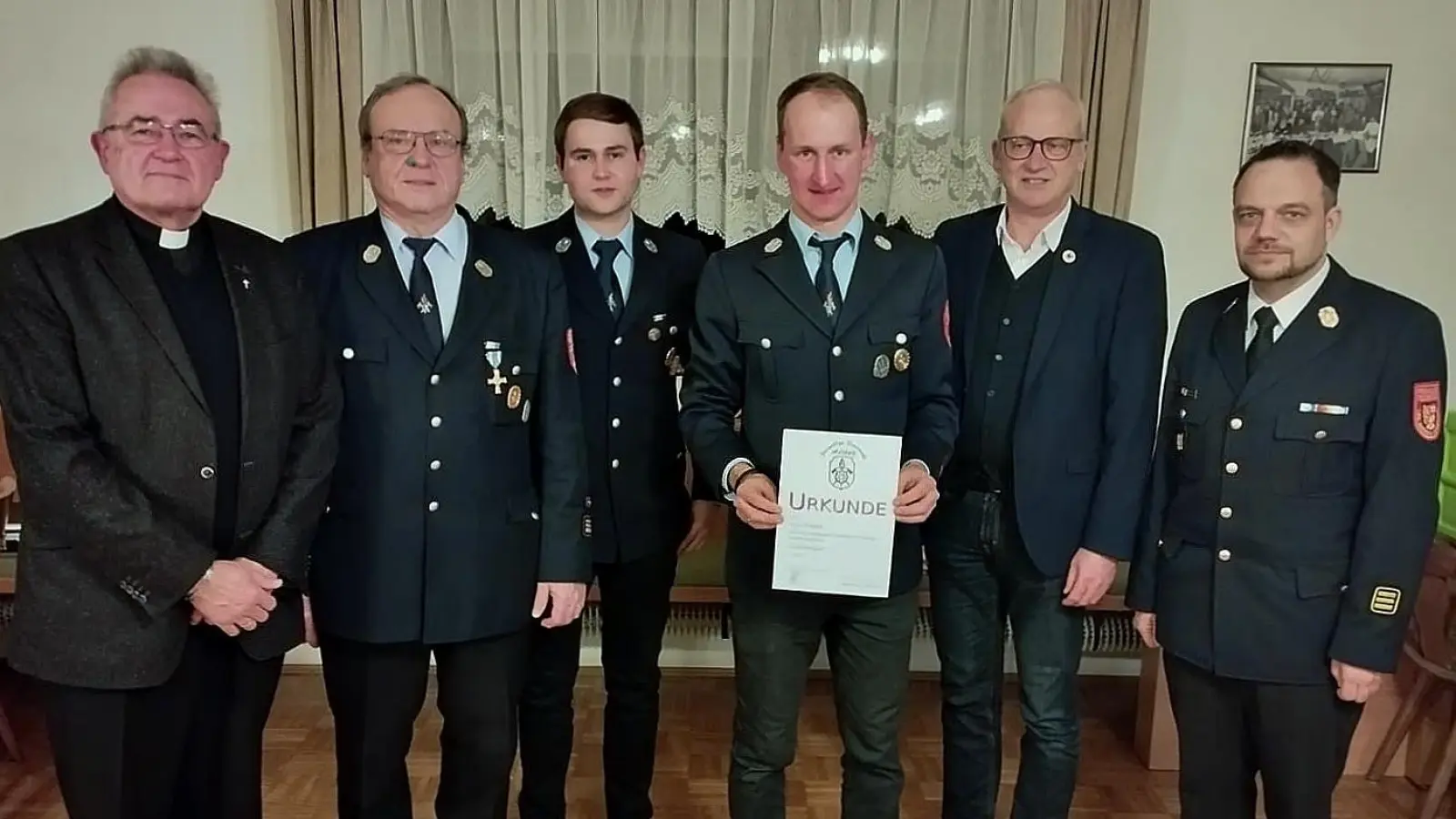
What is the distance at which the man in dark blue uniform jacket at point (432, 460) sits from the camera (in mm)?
1756

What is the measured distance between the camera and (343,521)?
1.77 metres

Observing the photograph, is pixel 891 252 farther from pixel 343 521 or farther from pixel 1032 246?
pixel 343 521

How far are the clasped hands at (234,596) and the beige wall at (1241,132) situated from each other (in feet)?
10.0

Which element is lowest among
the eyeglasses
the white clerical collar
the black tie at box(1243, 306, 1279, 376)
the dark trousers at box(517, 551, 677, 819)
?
the dark trousers at box(517, 551, 677, 819)

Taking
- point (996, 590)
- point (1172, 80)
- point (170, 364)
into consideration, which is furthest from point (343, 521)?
point (1172, 80)

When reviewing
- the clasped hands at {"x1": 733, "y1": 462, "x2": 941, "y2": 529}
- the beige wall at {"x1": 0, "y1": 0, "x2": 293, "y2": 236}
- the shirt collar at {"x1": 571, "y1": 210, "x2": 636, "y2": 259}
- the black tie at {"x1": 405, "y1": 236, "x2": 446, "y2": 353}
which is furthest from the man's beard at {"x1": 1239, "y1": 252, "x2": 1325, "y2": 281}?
the beige wall at {"x1": 0, "y1": 0, "x2": 293, "y2": 236}

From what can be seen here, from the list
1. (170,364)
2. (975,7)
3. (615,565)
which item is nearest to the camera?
(170,364)

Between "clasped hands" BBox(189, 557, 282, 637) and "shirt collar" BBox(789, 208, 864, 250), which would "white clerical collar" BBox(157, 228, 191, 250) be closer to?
"clasped hands" BBox(189, 557, 282, 637)

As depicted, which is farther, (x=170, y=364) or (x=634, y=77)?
(x=634, y=77)

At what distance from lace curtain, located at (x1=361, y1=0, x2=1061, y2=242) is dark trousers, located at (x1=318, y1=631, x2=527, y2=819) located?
198cm

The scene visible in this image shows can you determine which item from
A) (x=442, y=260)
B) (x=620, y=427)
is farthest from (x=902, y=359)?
(x=442, y=260)

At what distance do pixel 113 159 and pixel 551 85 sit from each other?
2.07 m

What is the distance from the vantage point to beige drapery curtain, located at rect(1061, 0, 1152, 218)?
3.37 meters

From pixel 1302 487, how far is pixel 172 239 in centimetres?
184
